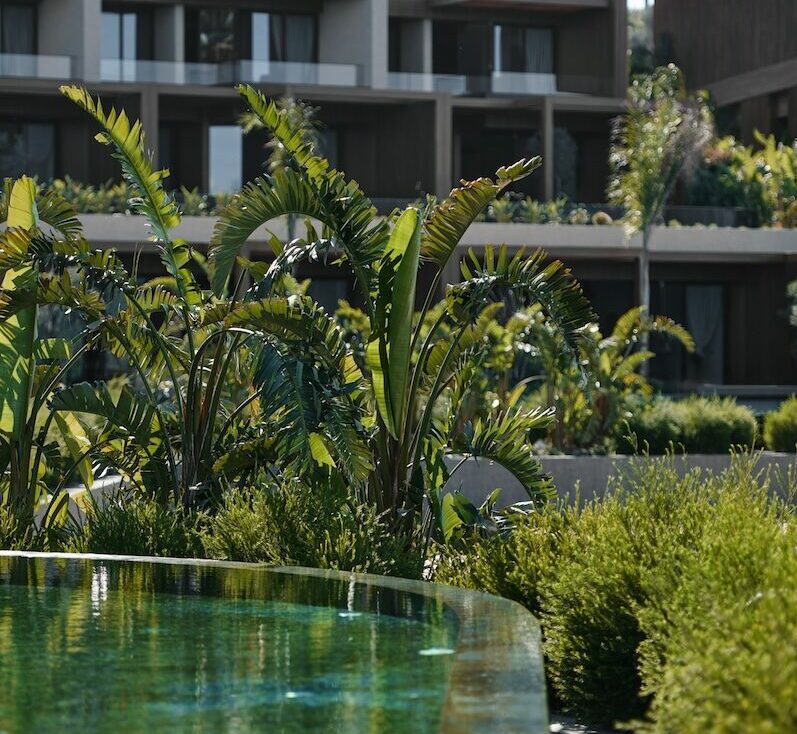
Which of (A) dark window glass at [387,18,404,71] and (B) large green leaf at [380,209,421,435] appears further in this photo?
(A) dark window glass at [387,18,404,71]

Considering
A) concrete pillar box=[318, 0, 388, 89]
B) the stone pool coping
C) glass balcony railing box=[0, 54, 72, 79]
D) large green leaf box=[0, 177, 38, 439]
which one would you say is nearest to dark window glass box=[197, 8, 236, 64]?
concrete pillar box=[318, 0, 388, 89]

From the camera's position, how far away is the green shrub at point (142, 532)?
417 inches

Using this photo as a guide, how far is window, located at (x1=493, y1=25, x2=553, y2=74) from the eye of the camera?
145 ft

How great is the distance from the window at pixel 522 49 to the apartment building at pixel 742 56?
250 inches

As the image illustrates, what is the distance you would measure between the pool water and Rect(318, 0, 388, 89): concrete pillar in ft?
107

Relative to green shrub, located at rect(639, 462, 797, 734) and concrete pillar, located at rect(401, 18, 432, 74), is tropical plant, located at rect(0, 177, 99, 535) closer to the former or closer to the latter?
green shrub, located at rect(639, 462, 797, 734)

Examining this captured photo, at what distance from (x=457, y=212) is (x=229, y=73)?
95.0 feet

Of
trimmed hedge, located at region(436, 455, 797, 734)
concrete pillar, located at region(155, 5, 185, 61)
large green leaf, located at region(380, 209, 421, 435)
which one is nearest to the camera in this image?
trimmed hedge, located at region(436, 455, 797, 734)

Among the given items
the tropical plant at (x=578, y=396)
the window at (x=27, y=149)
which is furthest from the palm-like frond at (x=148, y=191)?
the window at (x=27, y=149)

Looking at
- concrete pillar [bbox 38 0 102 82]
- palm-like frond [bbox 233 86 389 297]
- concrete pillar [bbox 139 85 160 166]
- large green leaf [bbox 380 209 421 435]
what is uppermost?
concrete pillar [bbox 38 0 102 82]

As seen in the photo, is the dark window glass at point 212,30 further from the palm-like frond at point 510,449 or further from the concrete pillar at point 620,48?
the palm-like frond at point 510,449

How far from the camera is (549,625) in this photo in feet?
26.0

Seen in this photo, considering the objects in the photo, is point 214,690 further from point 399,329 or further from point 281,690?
point 399,329

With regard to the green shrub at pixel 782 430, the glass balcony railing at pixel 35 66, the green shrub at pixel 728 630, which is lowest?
the green shrub at pixel 782 430
